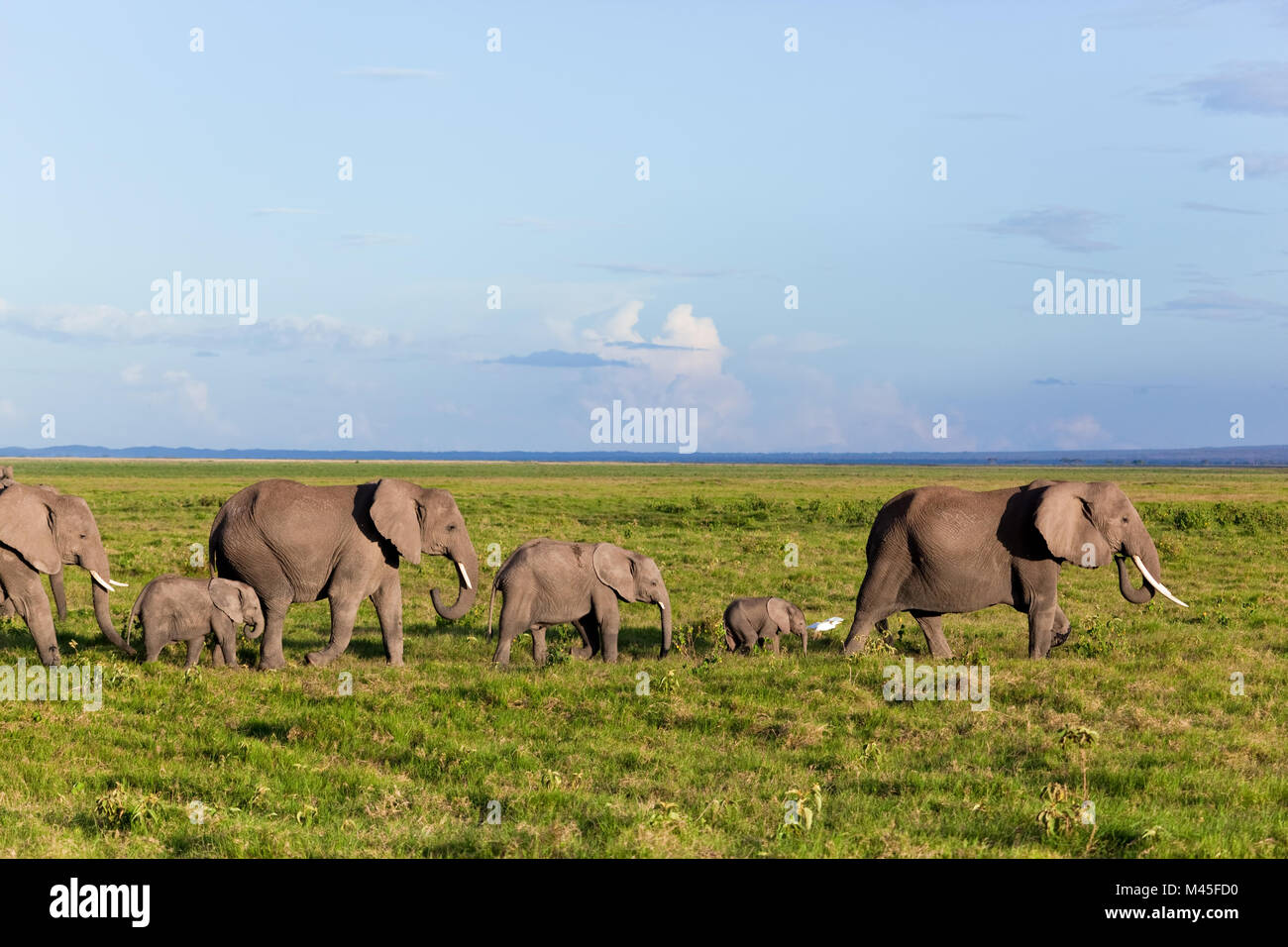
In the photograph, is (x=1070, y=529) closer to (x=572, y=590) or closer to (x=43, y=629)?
(x=572, y=590)

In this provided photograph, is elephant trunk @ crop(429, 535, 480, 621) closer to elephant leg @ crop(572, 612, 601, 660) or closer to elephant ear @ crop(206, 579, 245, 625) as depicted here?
elephant leg @ crop(572, 612, 601, 660)

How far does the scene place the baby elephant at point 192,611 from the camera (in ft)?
49.8

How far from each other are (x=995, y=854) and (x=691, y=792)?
2688 millimetres

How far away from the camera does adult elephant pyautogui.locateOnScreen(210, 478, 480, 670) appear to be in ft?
51.1

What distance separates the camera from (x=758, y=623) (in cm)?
1741

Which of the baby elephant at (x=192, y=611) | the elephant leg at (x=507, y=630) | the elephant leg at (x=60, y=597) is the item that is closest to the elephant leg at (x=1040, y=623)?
the elephant leg at (x=507, y=630)

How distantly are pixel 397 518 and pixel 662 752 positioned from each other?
5771 millimetres

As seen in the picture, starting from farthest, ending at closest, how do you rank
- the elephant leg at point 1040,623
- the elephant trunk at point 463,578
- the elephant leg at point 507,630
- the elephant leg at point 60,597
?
the elephant leg at point 60,597 → the elephant trunk at point 463,578 → the elephant leg at point 1040,623 → the elephant leg at point 507,630

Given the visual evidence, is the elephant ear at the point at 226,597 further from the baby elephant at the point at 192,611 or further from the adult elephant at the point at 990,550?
the adult elephant at the point at 990,550

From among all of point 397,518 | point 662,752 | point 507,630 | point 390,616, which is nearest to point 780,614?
point 507,630

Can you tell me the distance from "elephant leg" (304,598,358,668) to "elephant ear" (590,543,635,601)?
3323mm

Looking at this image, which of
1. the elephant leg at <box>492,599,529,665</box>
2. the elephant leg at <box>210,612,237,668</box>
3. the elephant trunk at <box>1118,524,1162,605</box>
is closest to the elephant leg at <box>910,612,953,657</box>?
the elephant trunk at <box>1118,524,1162,605</box>
